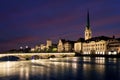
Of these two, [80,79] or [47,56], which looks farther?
[47,56]

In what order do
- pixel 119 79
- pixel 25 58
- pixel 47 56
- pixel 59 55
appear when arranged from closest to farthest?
pixel 119 79, pixel 25 58, pixel 47 56, pixel 59 55

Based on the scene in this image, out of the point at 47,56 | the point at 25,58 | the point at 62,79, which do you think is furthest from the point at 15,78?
the point at 47,56

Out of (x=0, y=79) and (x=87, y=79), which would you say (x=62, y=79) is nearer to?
(x=87, y=79)

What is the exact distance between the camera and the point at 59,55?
Result: 654 ft

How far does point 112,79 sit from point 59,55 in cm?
14217

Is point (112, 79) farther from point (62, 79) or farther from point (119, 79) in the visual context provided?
point (62, 79)

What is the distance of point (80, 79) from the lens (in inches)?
2282

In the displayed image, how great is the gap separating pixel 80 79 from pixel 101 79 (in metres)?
4.07

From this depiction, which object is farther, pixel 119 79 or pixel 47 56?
pixel 47 56

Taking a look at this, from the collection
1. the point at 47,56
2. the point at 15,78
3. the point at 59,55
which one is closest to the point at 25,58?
the point at 47,56

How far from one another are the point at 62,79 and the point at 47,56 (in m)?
125

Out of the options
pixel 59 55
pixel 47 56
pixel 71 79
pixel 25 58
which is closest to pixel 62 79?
pixel 71 79

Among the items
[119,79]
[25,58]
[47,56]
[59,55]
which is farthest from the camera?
[59,55]

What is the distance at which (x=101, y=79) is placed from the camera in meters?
57.6
